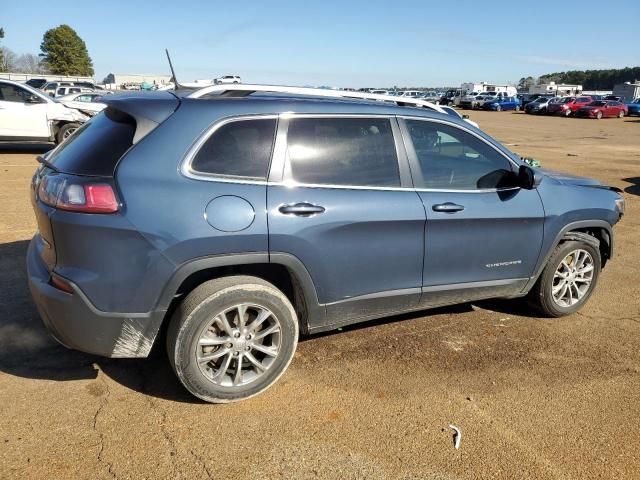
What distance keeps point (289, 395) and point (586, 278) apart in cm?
283

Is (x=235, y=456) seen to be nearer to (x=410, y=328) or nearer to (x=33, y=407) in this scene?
(x=33, y=407)

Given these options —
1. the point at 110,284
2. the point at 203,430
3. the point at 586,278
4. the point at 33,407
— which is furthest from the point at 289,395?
the point at 586,278

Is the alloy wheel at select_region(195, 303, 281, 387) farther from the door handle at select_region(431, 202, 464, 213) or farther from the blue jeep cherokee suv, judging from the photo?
the door handle at select_region(431, 202, 464, 213)

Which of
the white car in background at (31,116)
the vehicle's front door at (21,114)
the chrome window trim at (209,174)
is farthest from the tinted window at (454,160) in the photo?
the vehicle's front door at (21,114)

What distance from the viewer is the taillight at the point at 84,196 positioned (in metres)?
2.72

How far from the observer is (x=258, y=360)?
322 centimetres

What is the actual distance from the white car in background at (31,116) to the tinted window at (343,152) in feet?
34.5

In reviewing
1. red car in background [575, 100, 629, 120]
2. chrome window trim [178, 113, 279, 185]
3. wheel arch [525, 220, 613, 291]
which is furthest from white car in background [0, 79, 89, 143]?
red car in background [575, 100, 629, 120]

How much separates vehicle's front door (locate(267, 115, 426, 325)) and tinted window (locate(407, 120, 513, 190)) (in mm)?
189

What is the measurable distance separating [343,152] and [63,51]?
117 m

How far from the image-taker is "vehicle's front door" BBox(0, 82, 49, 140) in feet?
39.3

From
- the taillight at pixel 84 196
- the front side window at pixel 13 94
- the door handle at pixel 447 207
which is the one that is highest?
the front side window at pixel 13 94

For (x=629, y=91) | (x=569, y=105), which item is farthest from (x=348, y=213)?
(x=629, y=91)

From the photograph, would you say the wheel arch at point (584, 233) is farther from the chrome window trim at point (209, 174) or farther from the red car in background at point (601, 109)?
the red car in background at point (601, 109)
